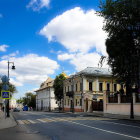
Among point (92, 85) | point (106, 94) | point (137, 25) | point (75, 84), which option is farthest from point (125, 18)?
point (75, 84)

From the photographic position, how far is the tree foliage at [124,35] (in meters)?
24.6

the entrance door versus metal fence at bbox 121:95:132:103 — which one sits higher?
metal fence at bbox 121:95:132:103

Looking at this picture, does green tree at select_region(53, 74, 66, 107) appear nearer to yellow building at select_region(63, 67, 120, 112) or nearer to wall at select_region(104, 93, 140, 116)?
yellow building at select_region(63, 67, 120, 112)

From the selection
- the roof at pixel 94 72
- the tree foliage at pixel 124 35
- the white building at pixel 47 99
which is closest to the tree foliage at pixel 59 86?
the white building at pixel 47 99

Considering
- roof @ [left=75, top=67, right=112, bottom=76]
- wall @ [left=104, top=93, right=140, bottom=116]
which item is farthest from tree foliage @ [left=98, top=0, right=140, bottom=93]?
roof @ [left=75, top=67, right=112, bottom=76]

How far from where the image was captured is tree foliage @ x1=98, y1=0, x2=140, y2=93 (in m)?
24.6

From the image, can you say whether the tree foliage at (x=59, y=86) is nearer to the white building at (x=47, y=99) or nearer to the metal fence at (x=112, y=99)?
the white building at (x=47, y=99)

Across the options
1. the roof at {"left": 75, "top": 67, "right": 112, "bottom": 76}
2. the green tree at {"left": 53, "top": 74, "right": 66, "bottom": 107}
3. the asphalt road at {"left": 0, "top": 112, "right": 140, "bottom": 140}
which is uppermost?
the roof at {"left": 75, "top": 67, "right": 112, "bottom": 76}

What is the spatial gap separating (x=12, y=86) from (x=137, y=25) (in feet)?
209

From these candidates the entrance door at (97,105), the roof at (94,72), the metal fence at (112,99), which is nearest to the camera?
the metal fence at (112,99)

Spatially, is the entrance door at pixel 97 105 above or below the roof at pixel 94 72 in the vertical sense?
below

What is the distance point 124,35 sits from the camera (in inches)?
991

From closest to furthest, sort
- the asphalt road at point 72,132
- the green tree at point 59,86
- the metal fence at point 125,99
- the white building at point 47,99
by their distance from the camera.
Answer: the asphalt road at point 72,132
the metal fence at point 125,99
the green tree at point 59,86
the white building at point 47,99

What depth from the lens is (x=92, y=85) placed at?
177 feet
